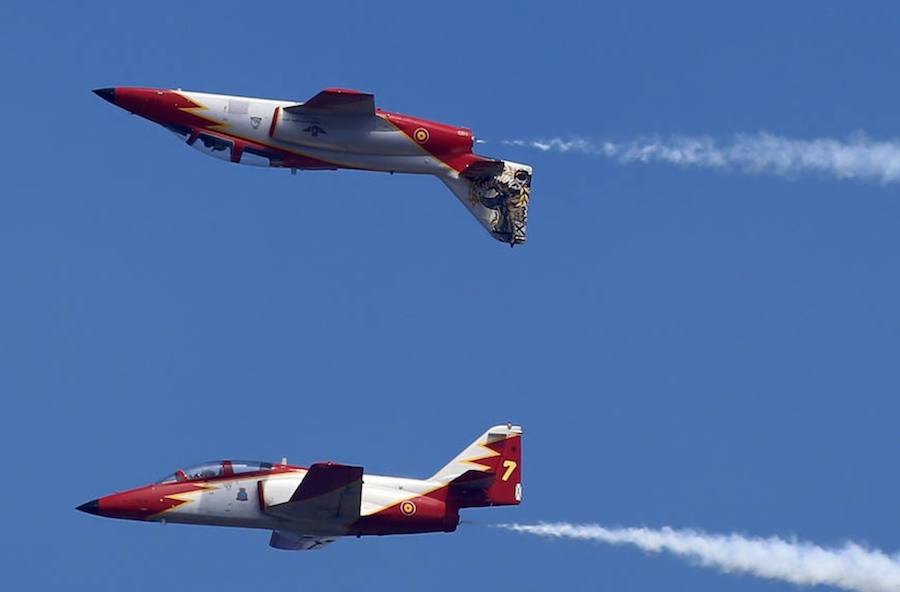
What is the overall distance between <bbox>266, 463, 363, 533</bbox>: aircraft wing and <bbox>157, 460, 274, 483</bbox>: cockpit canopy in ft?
4.14

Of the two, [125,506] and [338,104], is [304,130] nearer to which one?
[338,104]

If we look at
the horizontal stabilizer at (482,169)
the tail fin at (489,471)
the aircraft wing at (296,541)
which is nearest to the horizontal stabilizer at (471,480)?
the tail fin at (489,471)

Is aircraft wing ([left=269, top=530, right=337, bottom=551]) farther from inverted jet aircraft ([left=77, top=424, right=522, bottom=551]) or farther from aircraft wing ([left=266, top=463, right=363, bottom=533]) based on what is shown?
aircraft wing ([left=266, top=463, right=363, bottom=533])

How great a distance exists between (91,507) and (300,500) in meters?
5.23

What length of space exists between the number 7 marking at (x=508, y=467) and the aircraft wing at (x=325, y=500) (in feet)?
15.8

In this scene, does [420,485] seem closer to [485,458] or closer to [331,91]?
[485,458]

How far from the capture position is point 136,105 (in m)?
71.9

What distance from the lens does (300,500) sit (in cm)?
6750

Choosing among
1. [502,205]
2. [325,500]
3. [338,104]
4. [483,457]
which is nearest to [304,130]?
[338,104]

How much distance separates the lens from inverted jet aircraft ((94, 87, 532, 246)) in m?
71.5

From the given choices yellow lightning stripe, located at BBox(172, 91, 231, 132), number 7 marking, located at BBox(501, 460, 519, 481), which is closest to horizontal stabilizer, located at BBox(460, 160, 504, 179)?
yellow lightning stripe, located at BBox(172, 91, 231, 132)

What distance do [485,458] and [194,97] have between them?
40.5 ft

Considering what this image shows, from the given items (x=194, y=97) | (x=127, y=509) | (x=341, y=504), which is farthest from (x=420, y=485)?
(x=194, y=97)

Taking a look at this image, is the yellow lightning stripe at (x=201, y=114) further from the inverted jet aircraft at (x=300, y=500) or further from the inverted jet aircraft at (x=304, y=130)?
the inverted jet aircraft at (x=300, y=500)
